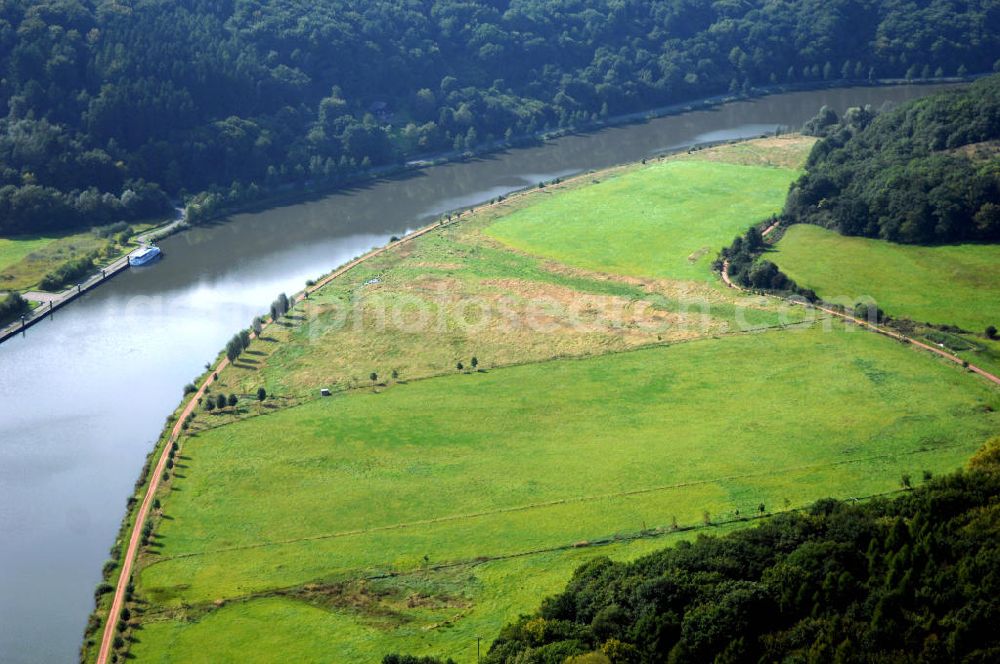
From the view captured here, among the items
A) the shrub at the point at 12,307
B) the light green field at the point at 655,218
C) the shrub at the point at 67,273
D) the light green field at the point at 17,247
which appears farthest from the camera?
the light green field at the point at 17,247

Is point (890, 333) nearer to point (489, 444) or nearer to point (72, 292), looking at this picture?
point (489, 444)

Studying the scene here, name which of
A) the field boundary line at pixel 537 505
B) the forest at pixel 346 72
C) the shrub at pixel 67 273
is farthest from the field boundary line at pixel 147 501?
the forest at pixel 346 72

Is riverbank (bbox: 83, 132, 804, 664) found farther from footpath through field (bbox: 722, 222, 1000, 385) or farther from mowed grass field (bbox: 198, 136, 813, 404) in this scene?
footpath through field (bbox: 722, 222, 1000, 385)

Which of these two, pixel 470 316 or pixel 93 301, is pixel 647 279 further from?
pixel 93 301

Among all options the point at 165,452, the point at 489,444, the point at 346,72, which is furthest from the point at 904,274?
the point at 346,72

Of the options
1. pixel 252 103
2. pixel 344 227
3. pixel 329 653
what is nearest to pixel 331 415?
pixel 329 653

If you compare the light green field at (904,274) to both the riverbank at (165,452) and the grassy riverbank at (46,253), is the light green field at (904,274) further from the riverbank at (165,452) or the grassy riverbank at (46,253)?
the grassy riverbank at (46,253)
